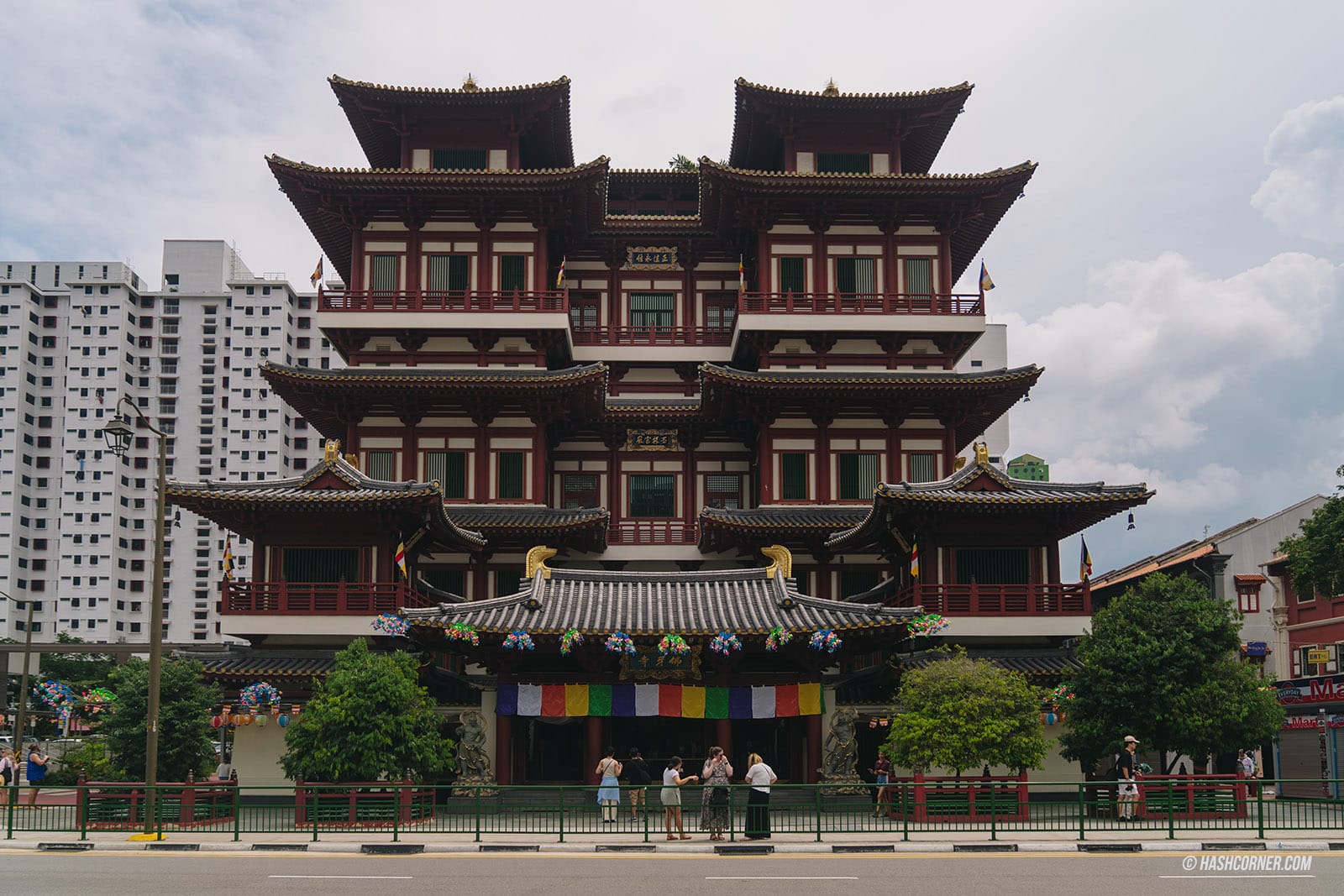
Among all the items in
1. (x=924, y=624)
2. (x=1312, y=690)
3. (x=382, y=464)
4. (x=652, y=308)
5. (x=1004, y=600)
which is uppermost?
(x=652, y=308)

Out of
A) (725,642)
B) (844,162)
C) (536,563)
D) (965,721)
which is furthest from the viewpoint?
(844,162)

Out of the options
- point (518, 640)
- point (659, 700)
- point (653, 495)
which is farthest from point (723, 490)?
point (518, 640)

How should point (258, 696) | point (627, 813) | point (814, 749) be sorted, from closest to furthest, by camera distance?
point (627, 813)
point (258, 696)
point (814, 749)

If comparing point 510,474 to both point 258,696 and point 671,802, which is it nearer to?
point 258,696

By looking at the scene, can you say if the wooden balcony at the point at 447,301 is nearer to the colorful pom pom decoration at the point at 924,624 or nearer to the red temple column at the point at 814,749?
the red temple column at the point at 814,749

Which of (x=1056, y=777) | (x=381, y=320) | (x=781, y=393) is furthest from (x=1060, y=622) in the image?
(x=381, y=320)

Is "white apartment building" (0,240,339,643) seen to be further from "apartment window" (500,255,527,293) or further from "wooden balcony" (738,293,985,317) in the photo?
"wooden balcony" (738,293,985,317)

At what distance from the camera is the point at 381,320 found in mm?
42938

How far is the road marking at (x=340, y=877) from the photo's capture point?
61.7 feet

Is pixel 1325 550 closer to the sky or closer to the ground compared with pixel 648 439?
closer to the ground

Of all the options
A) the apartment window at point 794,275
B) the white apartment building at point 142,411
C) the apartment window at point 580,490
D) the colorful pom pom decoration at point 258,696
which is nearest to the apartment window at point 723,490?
the apartment window at point 580,490

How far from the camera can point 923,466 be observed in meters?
43.5

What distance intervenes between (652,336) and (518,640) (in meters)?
19.2

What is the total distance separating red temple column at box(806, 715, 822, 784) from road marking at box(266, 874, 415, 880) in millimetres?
17172
